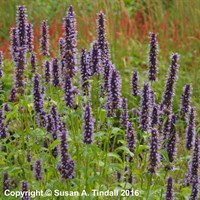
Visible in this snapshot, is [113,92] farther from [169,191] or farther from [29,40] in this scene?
[29,40]

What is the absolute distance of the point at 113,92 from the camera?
13.8ft

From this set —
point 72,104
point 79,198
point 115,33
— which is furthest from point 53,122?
point 115,33

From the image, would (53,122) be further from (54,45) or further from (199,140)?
(54,45)

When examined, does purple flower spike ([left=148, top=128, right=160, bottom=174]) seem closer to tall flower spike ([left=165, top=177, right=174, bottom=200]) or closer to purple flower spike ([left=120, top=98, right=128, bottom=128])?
tall flower spike ([left=165, top=177, right=174, bottom=200])

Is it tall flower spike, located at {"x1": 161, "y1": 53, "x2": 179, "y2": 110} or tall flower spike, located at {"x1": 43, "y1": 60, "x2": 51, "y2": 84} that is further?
tall flower spike, located at {"x1": 43, "y1": 60, "x2": 51, "y2": 84}

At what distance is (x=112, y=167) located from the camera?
14.0 feet

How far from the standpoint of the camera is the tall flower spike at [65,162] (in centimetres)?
379

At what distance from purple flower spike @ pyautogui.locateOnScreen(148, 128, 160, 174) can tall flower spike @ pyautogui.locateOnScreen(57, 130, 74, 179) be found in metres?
0.47

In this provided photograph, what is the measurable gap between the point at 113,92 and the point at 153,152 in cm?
54

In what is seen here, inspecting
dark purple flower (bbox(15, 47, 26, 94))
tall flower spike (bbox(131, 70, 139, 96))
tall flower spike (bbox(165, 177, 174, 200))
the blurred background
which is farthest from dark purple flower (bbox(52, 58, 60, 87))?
the blurred background

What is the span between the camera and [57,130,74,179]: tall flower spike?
379 centimetres

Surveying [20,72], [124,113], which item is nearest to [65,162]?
[20,72]

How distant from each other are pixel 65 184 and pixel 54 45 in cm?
492

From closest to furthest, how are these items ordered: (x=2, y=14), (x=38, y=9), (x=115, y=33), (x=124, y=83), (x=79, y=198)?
1. (x=79, y=198)
2. (x=124, y=83)
3. (x=115, y=33)
4. (x=2, y=14)
5. (x=38, y=9)
